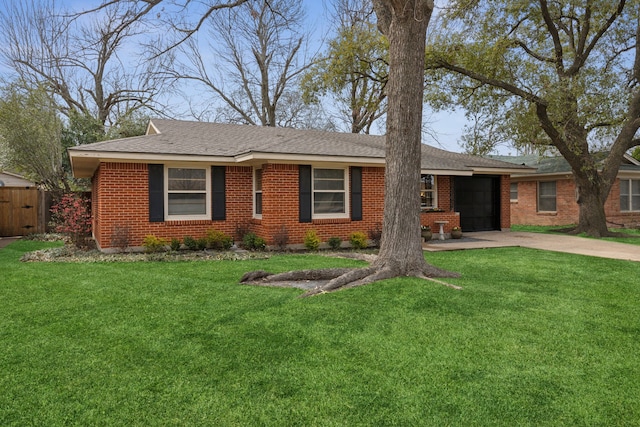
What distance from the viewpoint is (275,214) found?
11.4 m

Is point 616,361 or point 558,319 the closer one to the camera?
point 616,361

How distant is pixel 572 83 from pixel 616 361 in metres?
12.0

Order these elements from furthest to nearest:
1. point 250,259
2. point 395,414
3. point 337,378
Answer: point 250,259
point 337,378
point 395,414

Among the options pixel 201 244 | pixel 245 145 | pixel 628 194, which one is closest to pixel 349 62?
pixel 245 145

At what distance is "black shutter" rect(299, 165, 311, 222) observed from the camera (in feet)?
38.6

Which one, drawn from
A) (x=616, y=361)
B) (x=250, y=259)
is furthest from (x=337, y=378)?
(x=250, y=259)

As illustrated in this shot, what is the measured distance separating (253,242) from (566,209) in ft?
51.5

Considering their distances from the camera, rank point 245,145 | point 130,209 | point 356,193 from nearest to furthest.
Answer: point 130,209
point 356,193
point 245,145

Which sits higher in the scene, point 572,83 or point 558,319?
point 572,83

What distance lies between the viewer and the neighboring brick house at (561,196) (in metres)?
19.9

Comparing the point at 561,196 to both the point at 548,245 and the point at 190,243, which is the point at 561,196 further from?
the point at 190,243

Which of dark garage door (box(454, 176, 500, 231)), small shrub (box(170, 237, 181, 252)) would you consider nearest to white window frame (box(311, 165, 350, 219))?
small shrub (box(170, 237, 181, 252))

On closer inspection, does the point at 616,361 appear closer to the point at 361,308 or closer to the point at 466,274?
the point at 361,308

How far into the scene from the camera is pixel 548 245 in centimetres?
1243
